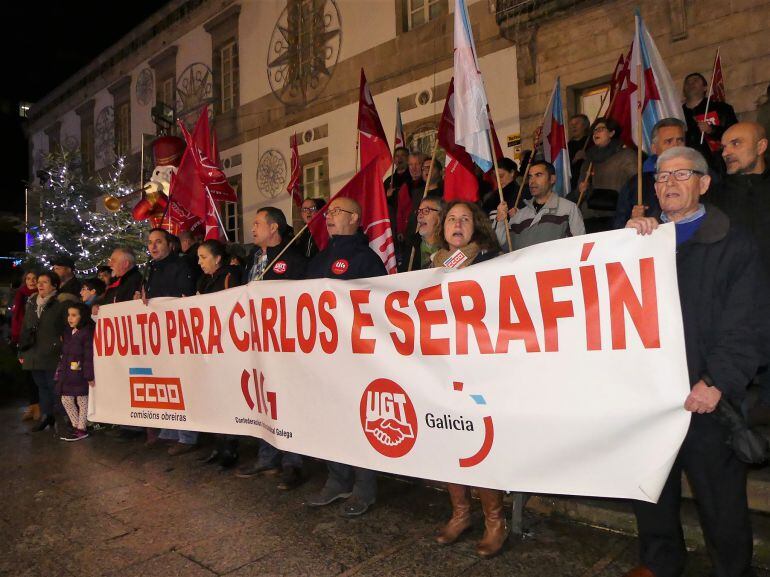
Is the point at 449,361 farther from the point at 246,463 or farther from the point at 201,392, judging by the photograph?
the point at 246,463

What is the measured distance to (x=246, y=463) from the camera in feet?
16.4

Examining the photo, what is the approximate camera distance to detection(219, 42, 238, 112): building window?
1419cm

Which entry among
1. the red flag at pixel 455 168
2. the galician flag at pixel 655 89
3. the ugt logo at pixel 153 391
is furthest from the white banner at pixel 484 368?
the galician flag at pixel 655 89

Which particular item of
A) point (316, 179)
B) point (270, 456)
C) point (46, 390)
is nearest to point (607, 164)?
point (270, 456)

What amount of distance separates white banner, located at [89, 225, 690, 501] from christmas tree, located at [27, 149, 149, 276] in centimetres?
1061

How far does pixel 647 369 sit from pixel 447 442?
1048 mm

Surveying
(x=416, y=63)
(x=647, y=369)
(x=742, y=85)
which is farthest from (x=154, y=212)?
(x=647, y=369)

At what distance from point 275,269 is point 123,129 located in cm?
1666

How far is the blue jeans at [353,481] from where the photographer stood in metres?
3.85

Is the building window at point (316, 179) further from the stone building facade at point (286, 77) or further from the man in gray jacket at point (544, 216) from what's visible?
the man in gray jacket at point (544, 216)

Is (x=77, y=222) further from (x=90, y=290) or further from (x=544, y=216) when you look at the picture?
(x=544, y=216)

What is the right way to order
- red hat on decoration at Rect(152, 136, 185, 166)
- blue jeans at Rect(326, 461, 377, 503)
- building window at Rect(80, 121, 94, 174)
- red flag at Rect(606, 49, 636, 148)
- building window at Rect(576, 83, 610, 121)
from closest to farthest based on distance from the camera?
blue jeans at Rect(326, 461, 377, 503) < red flag at Rect(606, 49, 636, 148) < building window at Rect(576, 83, 610, 121) < red hat on decoration at Rect(152, 136, 185, 166) < building window at Rect(80, 121, 94, 174)

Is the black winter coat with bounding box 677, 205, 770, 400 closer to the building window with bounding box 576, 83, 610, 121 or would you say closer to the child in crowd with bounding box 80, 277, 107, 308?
the building window with bounding box 576, 83, 610, 121

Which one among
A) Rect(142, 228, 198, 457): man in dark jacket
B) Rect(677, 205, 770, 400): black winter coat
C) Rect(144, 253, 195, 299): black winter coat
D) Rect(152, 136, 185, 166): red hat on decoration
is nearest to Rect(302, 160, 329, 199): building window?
Rect(152, 136, 185, 166): red hat on decoration
